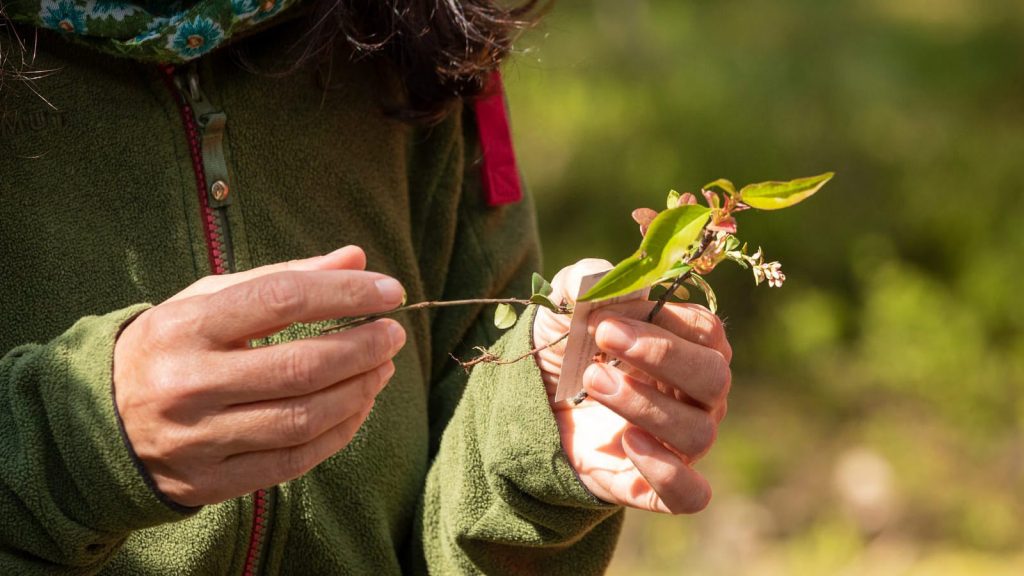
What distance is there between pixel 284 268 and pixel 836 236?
369 cm

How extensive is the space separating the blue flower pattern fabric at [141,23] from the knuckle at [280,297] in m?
0.33

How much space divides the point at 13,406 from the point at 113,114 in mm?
330

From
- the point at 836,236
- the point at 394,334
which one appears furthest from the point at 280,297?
the point at 836,236

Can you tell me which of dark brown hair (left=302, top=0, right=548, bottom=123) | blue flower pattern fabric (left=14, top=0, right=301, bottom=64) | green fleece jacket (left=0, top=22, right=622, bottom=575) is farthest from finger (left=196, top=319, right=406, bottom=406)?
dark brown hair (left=302, top=0, right=548, bottom=123)

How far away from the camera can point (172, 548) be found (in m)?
1.04

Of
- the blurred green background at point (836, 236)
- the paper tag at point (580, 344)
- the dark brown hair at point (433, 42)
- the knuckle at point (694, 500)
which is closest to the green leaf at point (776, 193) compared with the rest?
the paper tag at point (580, 344)

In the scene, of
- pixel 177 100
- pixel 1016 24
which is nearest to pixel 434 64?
pixel 177 100

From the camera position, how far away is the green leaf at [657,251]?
0.86 m

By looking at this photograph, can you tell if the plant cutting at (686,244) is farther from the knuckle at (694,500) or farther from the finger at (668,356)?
the knuckle at (694,500)

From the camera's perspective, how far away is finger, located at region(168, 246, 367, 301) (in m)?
0.86

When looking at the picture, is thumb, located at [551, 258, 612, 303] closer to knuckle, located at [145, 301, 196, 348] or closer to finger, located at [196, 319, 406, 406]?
finger, located at [196, 319, 406, 406]

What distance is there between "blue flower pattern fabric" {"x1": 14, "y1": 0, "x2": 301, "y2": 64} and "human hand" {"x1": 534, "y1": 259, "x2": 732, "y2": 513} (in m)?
0.41

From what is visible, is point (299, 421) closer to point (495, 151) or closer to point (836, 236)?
point (495, 151)

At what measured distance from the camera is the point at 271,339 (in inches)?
43.8
